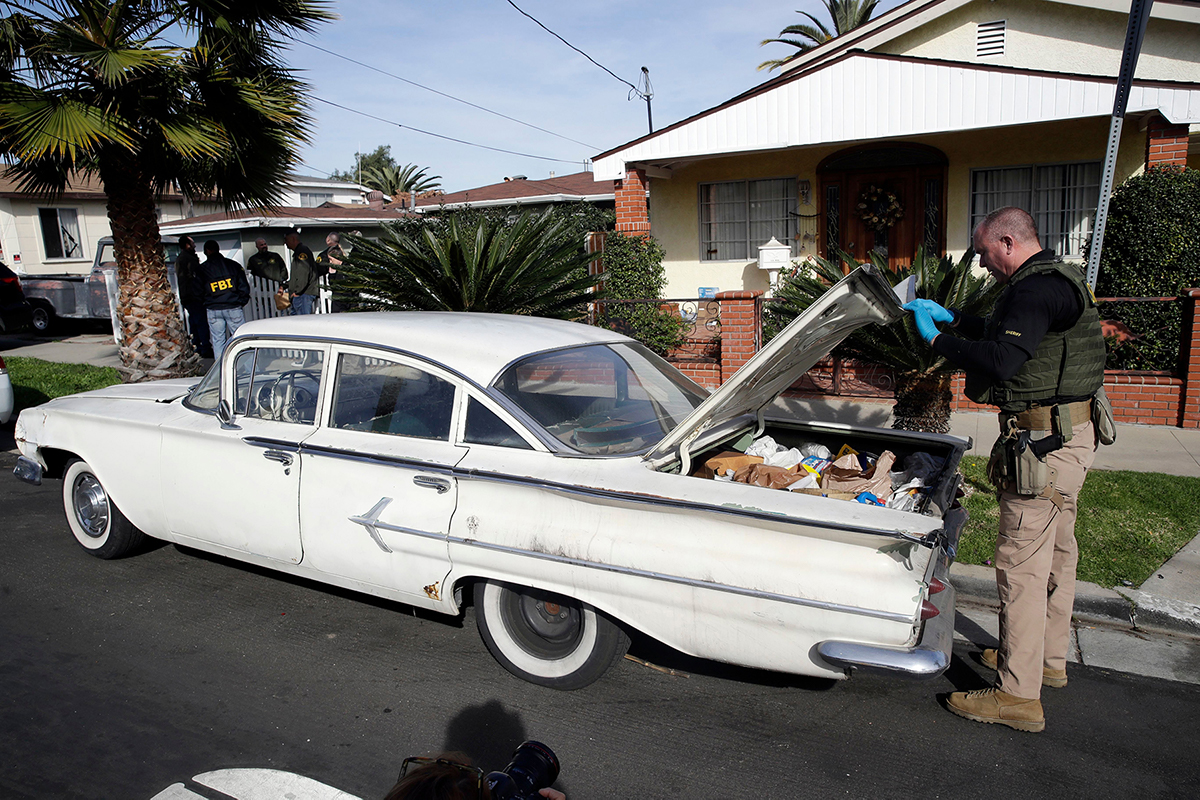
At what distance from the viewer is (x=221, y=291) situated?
35.7 feet

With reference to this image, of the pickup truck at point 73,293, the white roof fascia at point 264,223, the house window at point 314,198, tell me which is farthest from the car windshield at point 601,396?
the house window at point 314,198

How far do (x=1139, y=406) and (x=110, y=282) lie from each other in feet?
50.0

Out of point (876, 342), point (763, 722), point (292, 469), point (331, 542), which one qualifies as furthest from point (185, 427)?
point (876, 342)

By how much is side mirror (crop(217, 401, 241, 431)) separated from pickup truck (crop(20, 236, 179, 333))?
→ 14.5m

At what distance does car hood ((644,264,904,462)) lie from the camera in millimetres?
3135

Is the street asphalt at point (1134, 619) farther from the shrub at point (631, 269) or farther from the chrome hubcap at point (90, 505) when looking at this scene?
the shrub at point (631, 269)

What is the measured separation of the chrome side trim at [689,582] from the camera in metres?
2.80

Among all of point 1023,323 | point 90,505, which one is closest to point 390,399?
point 90,505

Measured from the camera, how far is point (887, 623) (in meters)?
2.78

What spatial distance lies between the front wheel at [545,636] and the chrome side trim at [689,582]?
259 mm

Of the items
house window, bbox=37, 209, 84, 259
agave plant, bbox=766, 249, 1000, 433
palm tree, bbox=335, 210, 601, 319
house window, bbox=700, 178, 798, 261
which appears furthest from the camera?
house window, bbox=37, 209, 84, 259

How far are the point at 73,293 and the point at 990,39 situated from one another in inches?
725

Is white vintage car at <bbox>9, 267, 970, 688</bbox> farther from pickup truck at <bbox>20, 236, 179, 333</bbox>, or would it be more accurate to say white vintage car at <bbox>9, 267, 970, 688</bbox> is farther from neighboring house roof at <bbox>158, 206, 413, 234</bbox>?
pickup truck at <bbox>20, 236, 179, 333</bbox>

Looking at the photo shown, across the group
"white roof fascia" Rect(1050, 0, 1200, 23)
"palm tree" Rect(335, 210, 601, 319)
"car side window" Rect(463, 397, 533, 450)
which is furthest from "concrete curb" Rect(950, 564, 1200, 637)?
"white roof fascia" Rect(1050, 0, 1200, 23)
